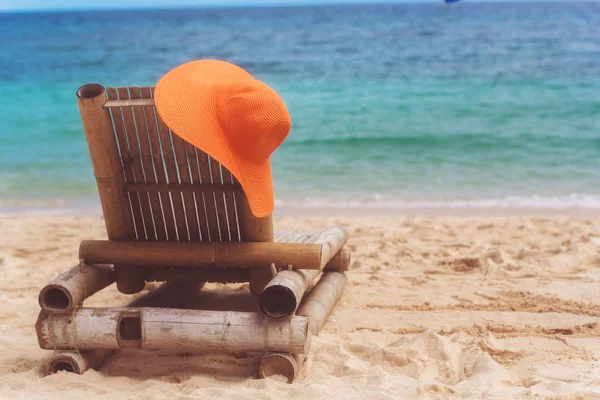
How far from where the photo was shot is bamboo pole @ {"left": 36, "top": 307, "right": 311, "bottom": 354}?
3.13 meters

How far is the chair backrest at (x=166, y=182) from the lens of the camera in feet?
11.0

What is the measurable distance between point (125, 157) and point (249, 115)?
30.6 inches

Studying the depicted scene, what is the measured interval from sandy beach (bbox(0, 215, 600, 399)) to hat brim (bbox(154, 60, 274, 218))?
0.90 meters

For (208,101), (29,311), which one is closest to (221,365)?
(208,101)

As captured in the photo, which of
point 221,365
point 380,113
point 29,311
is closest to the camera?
point 221,365

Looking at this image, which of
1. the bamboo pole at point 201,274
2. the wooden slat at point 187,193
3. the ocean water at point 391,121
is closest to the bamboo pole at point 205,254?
the wooden slat at point 187,193

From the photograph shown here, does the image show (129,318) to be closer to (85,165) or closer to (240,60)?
(85,165)

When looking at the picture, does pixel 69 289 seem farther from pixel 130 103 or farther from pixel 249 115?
pixel 249 115

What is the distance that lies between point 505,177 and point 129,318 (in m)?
6.50

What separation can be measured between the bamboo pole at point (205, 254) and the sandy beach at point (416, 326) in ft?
1.63

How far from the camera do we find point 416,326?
3920mm

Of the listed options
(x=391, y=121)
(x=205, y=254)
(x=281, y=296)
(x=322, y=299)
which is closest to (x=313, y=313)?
(x=322, y=299)

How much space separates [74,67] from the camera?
24.5 metres

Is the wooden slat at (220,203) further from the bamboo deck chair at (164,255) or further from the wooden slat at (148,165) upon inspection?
the wooden slat at (148,165)
